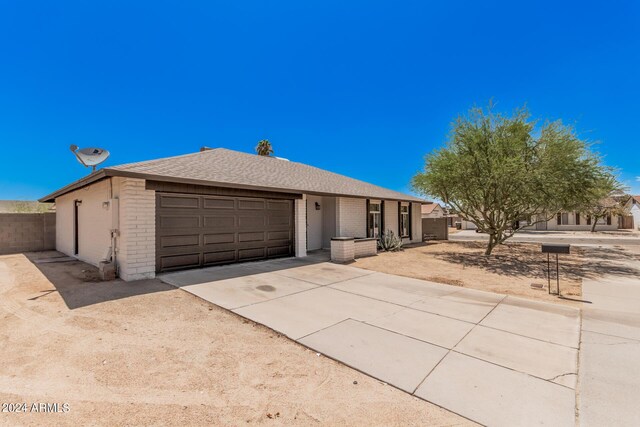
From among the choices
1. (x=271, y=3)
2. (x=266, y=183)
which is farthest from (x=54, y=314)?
(x=271, y=3)

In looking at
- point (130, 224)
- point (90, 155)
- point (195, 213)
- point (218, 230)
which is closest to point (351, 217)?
point (218, 230)

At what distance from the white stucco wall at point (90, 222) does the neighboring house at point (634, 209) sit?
163 ft

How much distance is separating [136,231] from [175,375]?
524cm

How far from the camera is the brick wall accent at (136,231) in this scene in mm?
7016

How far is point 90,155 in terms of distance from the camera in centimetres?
1059

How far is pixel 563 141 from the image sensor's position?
11.1 metres

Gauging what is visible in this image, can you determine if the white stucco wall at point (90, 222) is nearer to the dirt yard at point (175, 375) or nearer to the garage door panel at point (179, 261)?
the garage door panel at point (179, 261)

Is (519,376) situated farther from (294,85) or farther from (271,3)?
(294,85)

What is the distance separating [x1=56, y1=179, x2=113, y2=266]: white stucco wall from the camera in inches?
331

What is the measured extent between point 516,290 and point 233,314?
6577mm

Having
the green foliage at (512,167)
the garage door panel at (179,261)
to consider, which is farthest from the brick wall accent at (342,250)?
the green foliage at (512,167)

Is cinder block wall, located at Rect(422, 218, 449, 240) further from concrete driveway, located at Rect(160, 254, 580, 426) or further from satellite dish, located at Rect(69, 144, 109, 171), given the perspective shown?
satellite dish, located at Rect(69, 144, 109, 171)

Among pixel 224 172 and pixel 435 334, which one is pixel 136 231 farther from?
pixel 435 334

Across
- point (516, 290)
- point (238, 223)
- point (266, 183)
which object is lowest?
point (516, 290)
